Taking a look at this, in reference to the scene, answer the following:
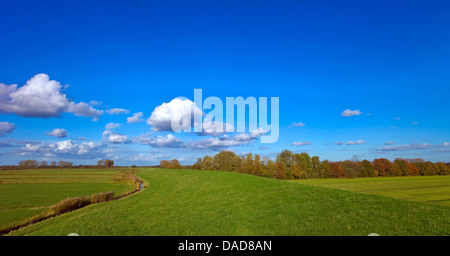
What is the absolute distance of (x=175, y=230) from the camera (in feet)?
36.7

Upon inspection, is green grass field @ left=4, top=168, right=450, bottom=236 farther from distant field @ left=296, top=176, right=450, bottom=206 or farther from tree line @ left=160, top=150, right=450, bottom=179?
tree line @ left=160, top=150, right=450, bottom=179

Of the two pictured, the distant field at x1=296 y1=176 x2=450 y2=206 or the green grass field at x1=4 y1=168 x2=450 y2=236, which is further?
the distant field at x1=296 y1=176 x2=450 y2=206

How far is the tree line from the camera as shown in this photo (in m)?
74.4

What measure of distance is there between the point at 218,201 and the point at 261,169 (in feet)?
191

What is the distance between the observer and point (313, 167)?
267ft

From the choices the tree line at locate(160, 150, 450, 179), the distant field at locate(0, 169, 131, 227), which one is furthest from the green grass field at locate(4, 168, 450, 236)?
the tree line at locate(160, 150, 450, 179)

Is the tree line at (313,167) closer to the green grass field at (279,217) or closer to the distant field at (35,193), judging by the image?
the distant field at (35,193)

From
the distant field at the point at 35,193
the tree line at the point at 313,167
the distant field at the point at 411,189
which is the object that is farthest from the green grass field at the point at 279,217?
the tree line at the point at 313,167

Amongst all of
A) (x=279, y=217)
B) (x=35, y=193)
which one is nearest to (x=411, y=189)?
(x=279, y=217)

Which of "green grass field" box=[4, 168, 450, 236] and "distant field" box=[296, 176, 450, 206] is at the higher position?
"green grass field" box=[4, 168, 450, 236]

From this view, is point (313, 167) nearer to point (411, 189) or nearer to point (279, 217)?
point (411, 189)

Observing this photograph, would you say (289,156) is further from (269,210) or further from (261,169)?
(269,210)
